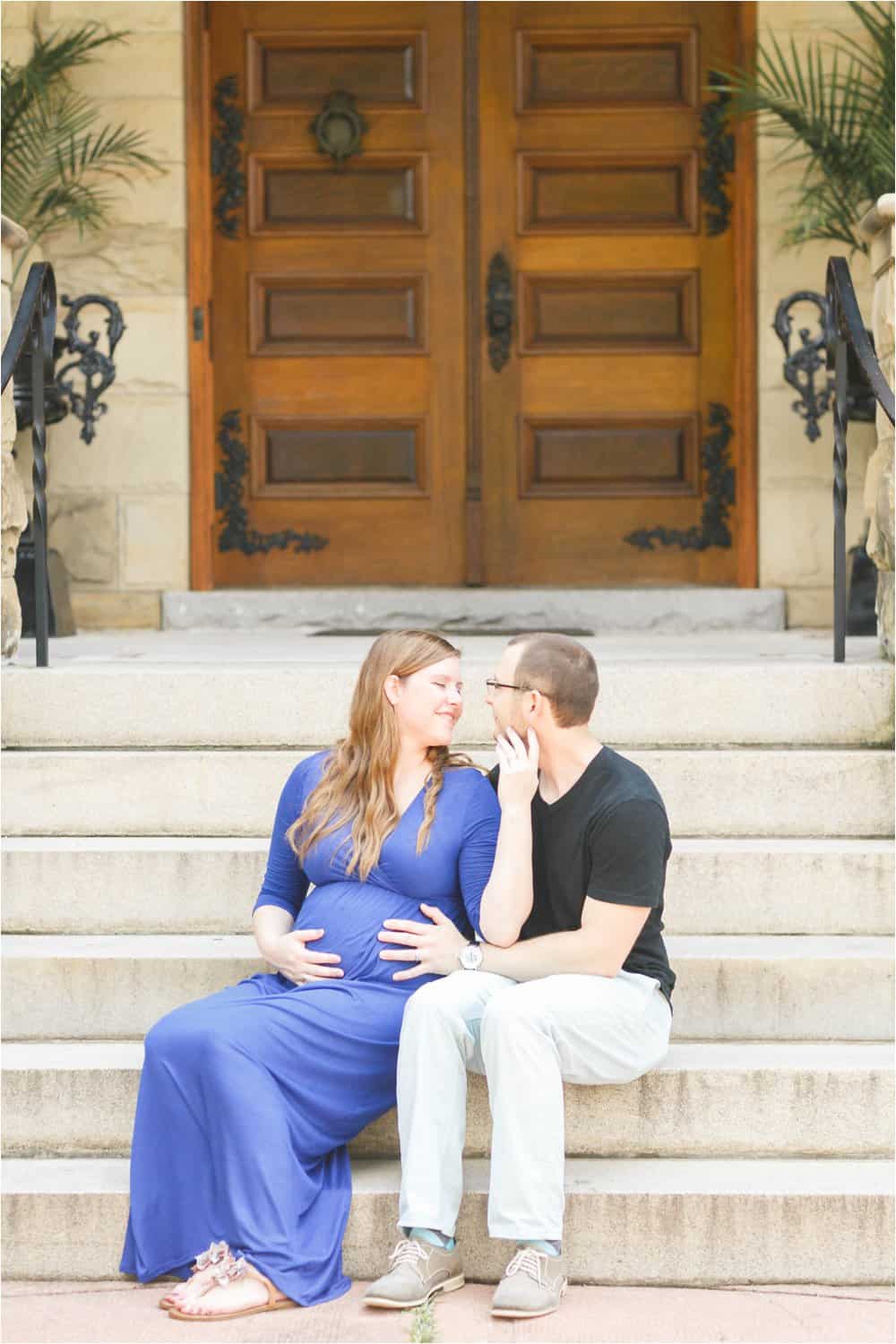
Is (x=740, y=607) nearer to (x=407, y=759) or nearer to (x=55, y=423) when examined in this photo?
(x=55, y=423)

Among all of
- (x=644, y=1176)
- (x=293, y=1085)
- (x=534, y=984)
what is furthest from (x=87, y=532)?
(x=644, y=1176)

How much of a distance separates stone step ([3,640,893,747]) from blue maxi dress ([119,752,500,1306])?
1.10 metres

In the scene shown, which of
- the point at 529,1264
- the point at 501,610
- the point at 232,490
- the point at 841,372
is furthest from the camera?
the point at 232,490

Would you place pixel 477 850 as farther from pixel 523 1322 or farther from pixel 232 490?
pixel 232 490

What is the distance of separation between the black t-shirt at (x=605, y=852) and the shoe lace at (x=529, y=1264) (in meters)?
0.58

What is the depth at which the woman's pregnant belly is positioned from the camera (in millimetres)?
3330

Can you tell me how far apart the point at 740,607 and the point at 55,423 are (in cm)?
288

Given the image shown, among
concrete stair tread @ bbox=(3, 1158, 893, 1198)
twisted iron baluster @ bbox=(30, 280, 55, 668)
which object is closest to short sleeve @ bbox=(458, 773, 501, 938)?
concrete stair tread @ bbox=(3, 1158, 893, 1198)

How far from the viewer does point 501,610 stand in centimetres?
675

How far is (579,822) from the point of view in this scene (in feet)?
10.7

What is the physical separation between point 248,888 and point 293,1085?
91 centimetres

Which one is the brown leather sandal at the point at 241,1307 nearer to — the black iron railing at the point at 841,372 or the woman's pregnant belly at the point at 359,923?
the woman's pregnant belly at the point at 359,923

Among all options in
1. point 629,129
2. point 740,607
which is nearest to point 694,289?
point 629,129

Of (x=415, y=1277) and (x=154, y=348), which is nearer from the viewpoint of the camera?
(x=415, y=1277)
